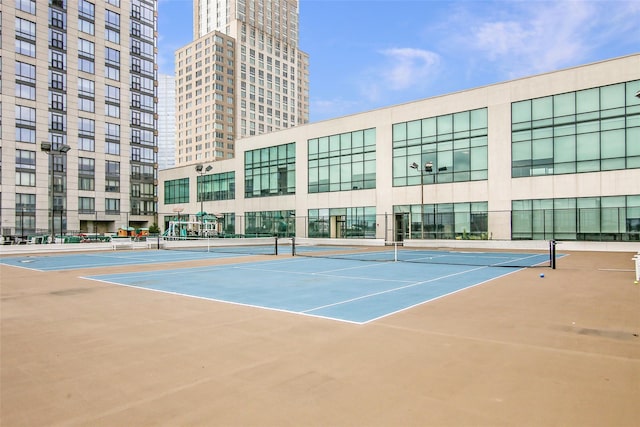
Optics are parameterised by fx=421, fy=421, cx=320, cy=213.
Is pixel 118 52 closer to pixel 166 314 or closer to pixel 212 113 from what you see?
pixel 212 113

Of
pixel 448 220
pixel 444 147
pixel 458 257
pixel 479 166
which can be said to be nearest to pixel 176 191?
pixel 444 147

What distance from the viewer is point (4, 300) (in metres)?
10.5

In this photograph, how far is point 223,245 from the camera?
132 ft

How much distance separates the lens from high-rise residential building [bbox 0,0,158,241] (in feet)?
201

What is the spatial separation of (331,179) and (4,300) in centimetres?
3950

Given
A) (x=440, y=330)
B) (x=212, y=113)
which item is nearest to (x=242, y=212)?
(x=440, y=330)

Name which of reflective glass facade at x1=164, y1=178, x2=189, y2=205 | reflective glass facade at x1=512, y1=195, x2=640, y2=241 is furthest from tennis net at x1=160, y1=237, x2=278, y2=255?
reflective glass facade at x1=164, y1=178, x2=189, y2=205

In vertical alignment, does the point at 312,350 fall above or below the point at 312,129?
below

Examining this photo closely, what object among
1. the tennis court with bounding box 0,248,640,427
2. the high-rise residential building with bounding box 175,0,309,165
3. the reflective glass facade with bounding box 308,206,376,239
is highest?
the high-rise residential building with bounding box 175,0,309,165

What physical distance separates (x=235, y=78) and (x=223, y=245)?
94.0m

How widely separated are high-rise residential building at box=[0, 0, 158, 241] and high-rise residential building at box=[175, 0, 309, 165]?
123 feet

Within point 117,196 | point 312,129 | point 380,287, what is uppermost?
point 312,129

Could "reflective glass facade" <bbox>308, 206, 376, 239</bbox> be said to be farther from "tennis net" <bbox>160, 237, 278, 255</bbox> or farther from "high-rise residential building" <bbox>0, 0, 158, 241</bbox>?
"high-rise residential building" <bbox>0, 0, 158, 241</bbox>

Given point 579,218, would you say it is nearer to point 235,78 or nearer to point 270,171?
point 270,171
